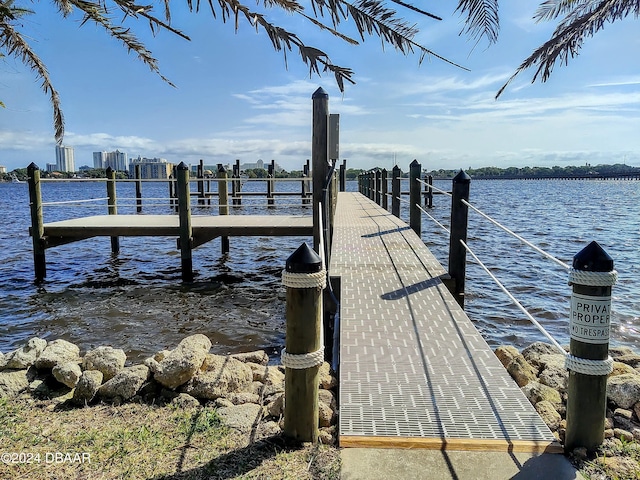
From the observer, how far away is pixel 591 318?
101 inches

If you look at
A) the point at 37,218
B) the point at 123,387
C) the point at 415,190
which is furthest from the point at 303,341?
the point at 37,218

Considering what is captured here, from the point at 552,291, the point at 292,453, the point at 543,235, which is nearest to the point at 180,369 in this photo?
the point at 292,453

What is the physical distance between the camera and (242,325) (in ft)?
26.8

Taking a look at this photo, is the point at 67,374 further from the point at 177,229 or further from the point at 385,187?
the point at 385,187

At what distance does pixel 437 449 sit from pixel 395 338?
4.89 ft

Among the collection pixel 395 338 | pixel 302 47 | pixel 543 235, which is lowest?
pixel 543 235

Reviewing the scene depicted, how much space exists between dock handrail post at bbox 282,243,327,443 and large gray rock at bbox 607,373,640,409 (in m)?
2.65

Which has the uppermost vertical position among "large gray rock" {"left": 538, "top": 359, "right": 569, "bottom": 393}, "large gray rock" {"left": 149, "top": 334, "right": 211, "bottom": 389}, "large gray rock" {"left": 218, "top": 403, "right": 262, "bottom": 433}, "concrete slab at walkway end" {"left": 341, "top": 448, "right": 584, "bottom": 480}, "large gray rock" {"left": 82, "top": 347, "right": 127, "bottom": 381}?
"concrete slab at walkway end" {"left": 341, "top": 448, "right": 584, "bottom": 480}

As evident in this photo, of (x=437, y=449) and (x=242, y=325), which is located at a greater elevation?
(x=437, y=449)

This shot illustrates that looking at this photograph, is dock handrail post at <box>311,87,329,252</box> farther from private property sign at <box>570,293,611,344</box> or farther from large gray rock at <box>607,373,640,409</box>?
private property sign at <box>570,293,611,344</box>

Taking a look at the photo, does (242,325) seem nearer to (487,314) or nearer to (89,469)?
(487,314)

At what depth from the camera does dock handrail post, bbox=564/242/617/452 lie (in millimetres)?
2547

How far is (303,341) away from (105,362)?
8.39 ft

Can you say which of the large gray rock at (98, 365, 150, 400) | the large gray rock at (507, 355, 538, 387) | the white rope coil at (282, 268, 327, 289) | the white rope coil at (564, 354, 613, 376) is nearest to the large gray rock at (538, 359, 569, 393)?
the large gray rock at (507, 355, 538, 387)
